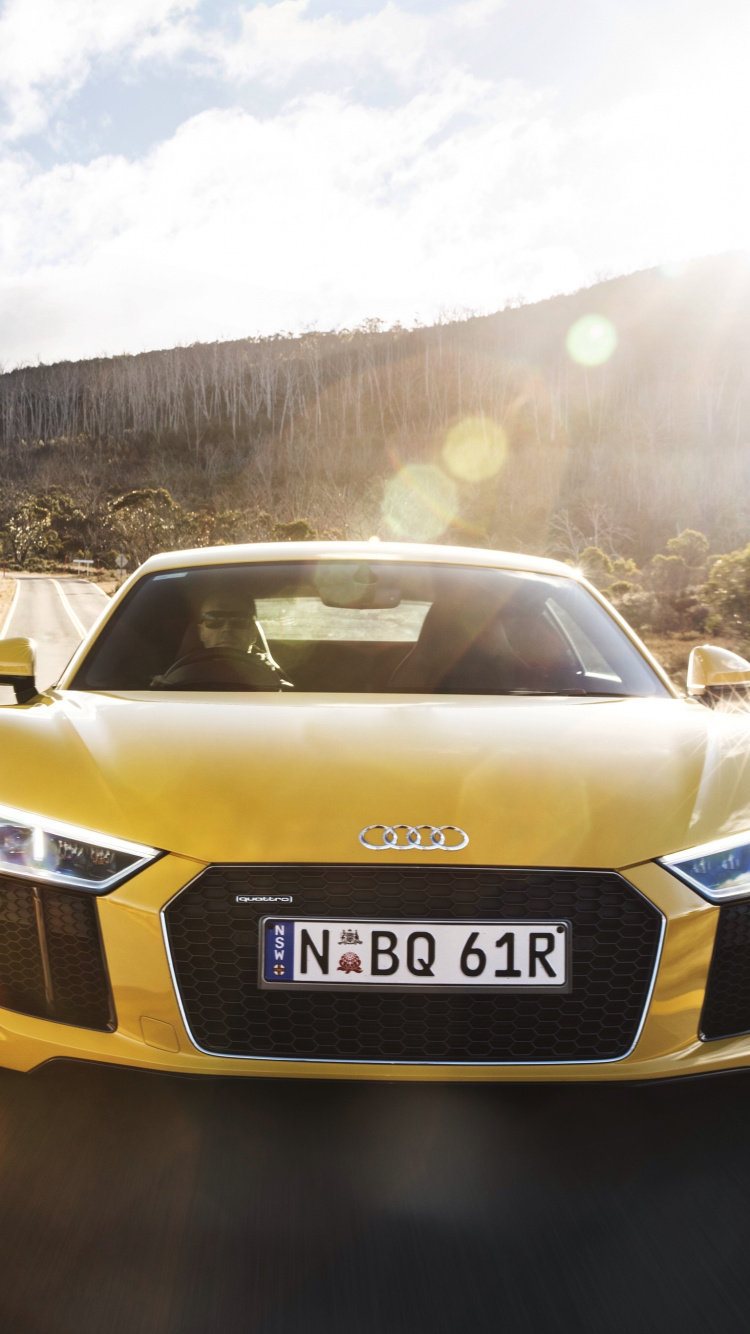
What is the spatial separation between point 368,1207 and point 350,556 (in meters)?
2.12

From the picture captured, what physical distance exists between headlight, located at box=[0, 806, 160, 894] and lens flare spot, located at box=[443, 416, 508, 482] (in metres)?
86.5

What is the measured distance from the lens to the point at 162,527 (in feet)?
215

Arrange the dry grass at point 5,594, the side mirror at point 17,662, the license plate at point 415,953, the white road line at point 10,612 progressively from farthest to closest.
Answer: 1. the dry grass at point 5,594
2. the white road line at point 10,612
3. the side mirror at point 17,662
4. the license plate at point 415,953

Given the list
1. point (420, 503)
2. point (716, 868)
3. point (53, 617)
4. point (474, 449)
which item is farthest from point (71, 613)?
point (474, 449)

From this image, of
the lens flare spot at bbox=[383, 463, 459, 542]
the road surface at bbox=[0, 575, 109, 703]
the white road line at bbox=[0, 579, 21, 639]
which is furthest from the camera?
the lens flare spot at bbox=[383, 463, 459, 542]

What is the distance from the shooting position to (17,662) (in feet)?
10.0

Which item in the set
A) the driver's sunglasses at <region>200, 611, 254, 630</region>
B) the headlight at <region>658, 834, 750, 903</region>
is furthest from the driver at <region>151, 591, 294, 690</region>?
the headlight at <region>658, 834, 750, 903</region>

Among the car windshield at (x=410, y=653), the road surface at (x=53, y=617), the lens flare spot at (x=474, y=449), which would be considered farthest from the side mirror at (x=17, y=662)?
the lens flare spot at (x=474, y=449)

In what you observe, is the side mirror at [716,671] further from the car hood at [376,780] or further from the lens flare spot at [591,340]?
the lens flare spot at [591,340]

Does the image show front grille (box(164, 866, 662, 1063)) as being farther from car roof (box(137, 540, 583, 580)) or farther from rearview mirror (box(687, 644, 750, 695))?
car roof (box(137, 540, 583, 580))

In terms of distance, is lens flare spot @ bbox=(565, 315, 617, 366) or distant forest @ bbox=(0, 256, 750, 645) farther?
lens flare spot @ bbox=(565, 315, 617, 366)

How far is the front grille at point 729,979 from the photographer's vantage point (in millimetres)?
1960

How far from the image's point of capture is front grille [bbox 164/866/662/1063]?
1.89 metres

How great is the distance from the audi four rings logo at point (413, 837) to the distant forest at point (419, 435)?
1819 inches
